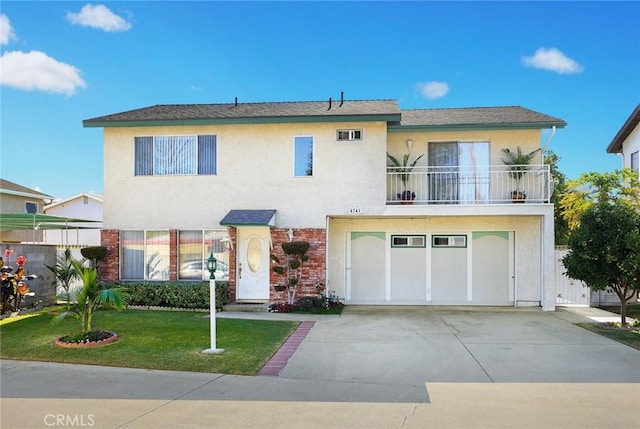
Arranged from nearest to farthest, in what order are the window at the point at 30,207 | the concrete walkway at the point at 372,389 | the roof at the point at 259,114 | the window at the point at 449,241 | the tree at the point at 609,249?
the concrete walkway at the point at 372,389, the tree at the point at 609,249, the roof at the point at 259,114, the window at the point at 449,241, the window at the point at 30,207

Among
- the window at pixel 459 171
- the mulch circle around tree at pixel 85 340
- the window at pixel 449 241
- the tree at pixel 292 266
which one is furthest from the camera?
the window at pixel 449 241

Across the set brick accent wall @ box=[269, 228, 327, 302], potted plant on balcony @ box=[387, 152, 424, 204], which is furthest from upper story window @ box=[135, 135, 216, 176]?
potted plant on balcony @ box=[387, 152, 424, 204]

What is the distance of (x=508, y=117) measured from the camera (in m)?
14.1

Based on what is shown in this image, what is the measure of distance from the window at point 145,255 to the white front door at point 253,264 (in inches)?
92.9

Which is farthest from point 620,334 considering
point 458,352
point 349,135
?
point 349,135

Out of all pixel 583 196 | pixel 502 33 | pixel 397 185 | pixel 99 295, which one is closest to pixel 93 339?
pixel 99 295

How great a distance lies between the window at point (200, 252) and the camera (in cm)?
1358

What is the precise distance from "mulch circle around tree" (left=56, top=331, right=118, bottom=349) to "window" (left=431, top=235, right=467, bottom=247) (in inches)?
392

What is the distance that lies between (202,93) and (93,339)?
1516 centimetres

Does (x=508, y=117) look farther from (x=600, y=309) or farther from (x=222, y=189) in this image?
(x=222, y=189)

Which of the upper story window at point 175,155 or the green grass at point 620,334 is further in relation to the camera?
the upper story window at point 175,155

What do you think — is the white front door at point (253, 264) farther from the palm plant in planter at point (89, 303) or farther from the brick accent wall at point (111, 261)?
the palm plant in planter at point (89, 303)

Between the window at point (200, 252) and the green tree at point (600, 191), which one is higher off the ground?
the green tree at point (600, 191)

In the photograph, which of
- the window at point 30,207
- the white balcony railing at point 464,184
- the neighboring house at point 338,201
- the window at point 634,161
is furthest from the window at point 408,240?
the window at point 30,207
